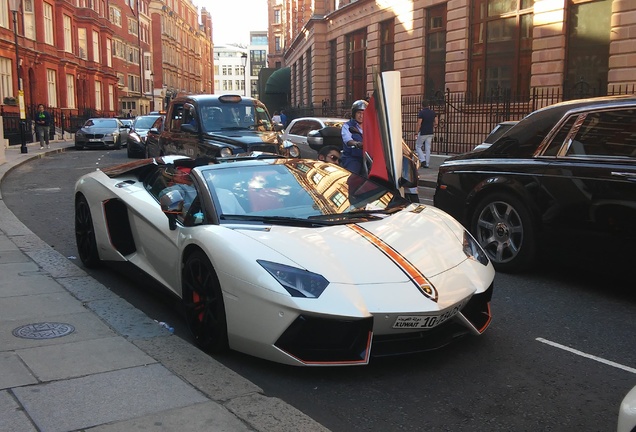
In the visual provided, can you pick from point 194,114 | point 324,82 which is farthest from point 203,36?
point 194,114

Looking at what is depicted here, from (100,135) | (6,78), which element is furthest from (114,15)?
(100,135)

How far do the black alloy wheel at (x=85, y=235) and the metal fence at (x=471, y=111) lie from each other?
614 inches

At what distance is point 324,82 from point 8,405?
37.7 metres

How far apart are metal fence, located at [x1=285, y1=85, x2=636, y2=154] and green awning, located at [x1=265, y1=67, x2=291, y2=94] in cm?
3018

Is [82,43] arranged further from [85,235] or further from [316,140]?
[85,235]

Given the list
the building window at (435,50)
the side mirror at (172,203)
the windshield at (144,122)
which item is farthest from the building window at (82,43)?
the side mirror at (172,203)

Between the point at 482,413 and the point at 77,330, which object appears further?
the point at 77,330

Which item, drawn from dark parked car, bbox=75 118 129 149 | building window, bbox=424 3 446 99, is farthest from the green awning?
building window, bbox=424 3 446 99

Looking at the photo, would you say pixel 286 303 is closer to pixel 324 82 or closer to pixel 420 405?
pixel 420 405

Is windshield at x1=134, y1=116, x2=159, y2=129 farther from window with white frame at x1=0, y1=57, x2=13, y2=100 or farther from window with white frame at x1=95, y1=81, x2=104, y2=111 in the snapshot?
window with white frame at x1=95, y1=81, x2=104, y2=111

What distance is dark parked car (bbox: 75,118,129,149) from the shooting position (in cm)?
3038

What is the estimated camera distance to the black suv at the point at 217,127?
1151cm

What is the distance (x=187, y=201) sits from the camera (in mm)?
5180

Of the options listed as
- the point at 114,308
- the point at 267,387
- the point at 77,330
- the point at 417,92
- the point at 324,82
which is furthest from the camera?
the point at 324,82
